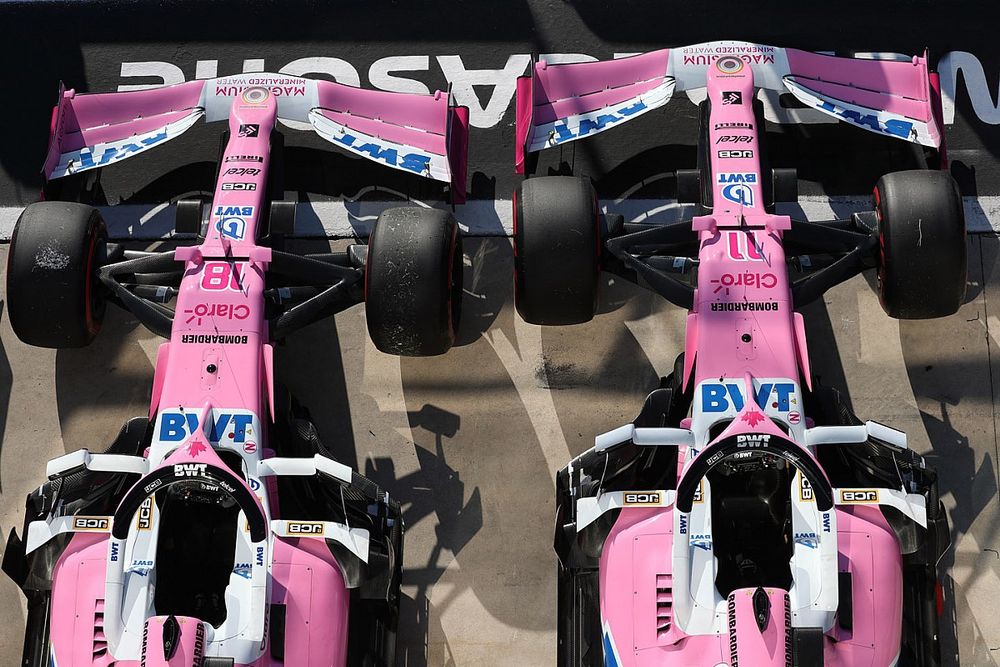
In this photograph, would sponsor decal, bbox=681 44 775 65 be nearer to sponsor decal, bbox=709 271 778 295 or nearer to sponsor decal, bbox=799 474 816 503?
sponsor decal, bbox=709 271 778 295

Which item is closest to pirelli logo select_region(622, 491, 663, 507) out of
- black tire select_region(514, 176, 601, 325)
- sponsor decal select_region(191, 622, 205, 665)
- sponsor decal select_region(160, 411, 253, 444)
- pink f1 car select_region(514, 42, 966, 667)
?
pink f1 car select_region(514, 42, 966, 667)

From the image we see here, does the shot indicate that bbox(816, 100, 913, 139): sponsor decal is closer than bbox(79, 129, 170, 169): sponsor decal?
Yes

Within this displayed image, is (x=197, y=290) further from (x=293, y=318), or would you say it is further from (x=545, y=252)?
(x=545, y=252)

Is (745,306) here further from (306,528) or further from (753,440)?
(306,528)

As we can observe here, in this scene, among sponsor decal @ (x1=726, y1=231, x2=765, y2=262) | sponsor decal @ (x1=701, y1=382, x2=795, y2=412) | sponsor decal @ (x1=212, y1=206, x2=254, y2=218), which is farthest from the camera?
sponsor decal @ (x1=212, y1=206, x2=254, y2=218)

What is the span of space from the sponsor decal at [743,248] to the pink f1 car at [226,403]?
1.52m

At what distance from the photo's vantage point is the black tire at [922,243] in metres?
6.88

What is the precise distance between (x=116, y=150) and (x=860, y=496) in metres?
4.63

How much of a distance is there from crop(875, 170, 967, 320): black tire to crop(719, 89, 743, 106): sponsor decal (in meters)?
1.00

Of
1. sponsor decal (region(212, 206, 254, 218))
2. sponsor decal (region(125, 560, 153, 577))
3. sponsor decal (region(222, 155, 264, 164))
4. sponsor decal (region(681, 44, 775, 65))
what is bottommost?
sponsor decal (region(125, 560, 153, 577))

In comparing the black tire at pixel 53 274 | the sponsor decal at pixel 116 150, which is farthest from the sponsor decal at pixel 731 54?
the black tire at pixel 53 274

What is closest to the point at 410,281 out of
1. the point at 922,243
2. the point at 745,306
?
the point at 745,306

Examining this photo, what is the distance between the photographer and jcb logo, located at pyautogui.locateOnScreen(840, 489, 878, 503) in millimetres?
6363

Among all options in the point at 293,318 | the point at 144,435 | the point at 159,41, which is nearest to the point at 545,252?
the point at 293,318
